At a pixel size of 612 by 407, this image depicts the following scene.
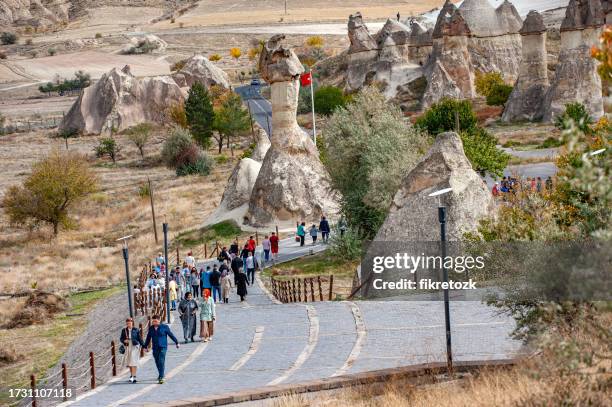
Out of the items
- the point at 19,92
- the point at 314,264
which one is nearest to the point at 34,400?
the point at 314,264

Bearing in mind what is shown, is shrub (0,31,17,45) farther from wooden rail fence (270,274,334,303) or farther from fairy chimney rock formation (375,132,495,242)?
fairy chimney rock formation (375,132,495,242)

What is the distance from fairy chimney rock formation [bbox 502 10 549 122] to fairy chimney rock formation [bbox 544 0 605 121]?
9.58 ft

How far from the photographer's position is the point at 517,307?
15.7 meters

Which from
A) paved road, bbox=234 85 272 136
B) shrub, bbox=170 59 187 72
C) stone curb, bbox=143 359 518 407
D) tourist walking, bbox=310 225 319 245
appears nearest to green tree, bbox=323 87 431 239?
tourist walking, bbox=310 225 319 245

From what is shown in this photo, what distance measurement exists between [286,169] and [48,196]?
13.8 m

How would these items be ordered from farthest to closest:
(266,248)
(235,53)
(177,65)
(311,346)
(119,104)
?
(235,53) < (177,65) < (119,104) < (266,248) < (311,346)

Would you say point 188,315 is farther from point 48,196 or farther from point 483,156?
point 48,196

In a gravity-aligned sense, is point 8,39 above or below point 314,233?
above

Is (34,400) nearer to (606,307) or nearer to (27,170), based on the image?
(606,307)

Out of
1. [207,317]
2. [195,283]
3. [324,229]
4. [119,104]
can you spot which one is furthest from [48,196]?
[119,104]

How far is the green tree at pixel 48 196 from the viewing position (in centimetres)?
4869

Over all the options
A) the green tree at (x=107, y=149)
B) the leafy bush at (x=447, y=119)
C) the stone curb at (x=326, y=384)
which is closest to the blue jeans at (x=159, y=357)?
the stone curb at (x=326, y=384)

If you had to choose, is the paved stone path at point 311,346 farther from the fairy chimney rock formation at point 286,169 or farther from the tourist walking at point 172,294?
the fairy chimney rock formation at point 286,169

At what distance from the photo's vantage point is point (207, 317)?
→ 21.6 m
